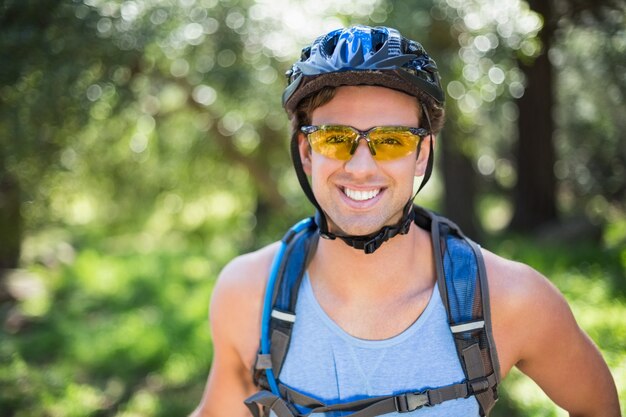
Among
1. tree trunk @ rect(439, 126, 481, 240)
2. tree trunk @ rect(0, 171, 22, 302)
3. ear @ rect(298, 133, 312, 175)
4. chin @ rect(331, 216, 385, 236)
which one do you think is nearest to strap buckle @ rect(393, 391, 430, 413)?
chin @ rect(331, 216, 385, 236)

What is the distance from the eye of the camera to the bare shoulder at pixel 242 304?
8.29 feet

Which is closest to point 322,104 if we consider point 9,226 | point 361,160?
point 361,160

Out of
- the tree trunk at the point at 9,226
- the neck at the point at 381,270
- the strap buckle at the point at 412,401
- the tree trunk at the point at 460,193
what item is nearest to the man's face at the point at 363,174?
the neck at the point at 381,270

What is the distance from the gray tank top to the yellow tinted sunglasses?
59cm

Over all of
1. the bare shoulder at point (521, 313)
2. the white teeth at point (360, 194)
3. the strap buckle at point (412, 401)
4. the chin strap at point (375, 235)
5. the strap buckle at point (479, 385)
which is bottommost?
the strap buckle at point (412, 401)

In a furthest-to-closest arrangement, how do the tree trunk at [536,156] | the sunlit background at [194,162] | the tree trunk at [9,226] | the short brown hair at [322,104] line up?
1. the tree trunk at [536,156]
2. the tree trunk at [9,226]
3. the sunlit background at [194,162]
4. the short brown hair at [322,104]

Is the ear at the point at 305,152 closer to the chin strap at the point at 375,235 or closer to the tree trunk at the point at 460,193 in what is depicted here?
the chin strap at the point at 375,235

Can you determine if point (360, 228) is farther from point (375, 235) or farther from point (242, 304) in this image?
point (242, 304)

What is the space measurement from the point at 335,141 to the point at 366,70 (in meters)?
0.31

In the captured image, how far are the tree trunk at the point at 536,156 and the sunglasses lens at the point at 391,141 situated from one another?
6.57 m

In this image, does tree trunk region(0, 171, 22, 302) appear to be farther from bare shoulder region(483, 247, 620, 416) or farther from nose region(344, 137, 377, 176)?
bare shoulder region(483, 247, 620, 416)

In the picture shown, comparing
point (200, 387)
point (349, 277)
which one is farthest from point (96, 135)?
point (349, 277)

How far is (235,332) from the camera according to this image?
256 cm

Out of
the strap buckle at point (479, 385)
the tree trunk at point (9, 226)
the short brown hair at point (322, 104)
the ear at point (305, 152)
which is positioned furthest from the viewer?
the tree trunk at point (9, 226)
